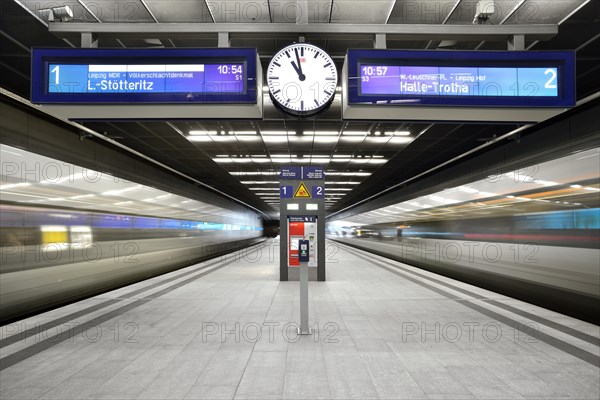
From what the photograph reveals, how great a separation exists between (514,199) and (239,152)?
785cm

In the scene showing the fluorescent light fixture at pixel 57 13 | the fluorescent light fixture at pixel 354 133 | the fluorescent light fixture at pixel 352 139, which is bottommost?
the fluorescent light fixture at pixel 352 139

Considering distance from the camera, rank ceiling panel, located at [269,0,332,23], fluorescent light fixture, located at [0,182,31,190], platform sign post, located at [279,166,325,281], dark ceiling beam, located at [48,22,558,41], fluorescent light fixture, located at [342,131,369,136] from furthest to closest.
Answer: platform sign post, located at [279,166,325,281]
fluorescent light fixture, located at [342,131,369,136]
fluorescent light fixture, located at [0,182,31,190]
ceiling panel, located at [269,0,332,23]
dark ceiling beam, located at [48,22,558,41]

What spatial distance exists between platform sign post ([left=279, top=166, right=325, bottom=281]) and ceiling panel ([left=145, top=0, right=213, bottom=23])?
240 inches

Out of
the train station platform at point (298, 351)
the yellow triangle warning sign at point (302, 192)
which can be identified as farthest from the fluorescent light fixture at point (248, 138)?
the train station platform at point (298, 351)

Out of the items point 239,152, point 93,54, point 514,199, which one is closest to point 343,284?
point 514,199

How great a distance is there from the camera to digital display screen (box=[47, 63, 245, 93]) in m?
3.73

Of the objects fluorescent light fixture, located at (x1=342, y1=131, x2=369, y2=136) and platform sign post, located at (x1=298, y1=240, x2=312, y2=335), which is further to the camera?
fluorescent light fixture, located at (x1=342, y1=131, x2=369, y2=136)

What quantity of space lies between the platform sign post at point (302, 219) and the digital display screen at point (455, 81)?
6614mm

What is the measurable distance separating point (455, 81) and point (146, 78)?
3.04 meters

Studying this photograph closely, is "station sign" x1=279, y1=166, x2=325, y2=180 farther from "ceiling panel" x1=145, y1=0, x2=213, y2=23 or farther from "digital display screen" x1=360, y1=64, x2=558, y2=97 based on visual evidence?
"digital display screen" x1=360, y1=64, x2=558, y2=97

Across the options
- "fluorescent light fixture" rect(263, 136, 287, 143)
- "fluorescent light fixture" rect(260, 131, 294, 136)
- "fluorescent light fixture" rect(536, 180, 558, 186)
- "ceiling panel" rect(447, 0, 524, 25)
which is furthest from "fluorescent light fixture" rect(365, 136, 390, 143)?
"ceiling panel" rect(447, 0, 524, 25)

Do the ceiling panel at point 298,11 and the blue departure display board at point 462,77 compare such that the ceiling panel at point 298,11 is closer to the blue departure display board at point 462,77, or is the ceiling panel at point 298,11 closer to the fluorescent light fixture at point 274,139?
the blue departure display board at point 462,77

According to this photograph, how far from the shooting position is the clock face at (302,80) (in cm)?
361

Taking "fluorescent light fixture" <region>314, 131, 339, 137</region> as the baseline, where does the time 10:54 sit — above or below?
below
